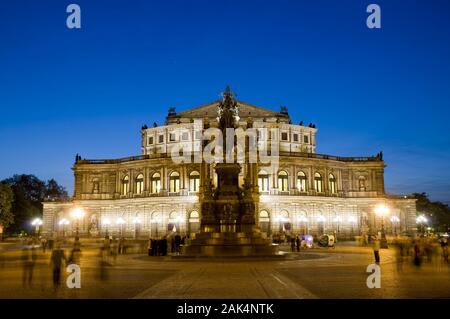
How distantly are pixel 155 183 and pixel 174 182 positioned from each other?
3.48 meters

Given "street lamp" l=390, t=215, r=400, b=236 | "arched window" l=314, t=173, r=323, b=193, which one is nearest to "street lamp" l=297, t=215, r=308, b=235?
"arched window" l=314, t=173, r=323, b=193

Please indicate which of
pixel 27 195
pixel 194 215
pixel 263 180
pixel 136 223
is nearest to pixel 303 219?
pixel 263 180

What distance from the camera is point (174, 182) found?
76.6 metres

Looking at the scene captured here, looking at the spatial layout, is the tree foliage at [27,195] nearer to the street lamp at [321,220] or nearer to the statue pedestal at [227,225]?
the street lamp at [321,220]

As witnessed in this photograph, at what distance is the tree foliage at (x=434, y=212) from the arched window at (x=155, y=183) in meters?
68.4

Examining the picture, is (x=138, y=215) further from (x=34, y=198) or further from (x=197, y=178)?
(x=34, y=198)

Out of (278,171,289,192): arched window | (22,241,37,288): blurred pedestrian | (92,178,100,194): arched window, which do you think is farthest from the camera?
(92,178,100,194): arched window

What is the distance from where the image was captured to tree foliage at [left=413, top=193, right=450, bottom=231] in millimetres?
117750

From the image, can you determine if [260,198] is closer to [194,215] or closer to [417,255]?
[194,215]

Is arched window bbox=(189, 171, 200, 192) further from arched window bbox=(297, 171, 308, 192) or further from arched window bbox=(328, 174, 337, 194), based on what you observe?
arched window bbox=(328, 174, 337, 194)

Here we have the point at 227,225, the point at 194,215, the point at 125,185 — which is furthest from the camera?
the point at 125,185

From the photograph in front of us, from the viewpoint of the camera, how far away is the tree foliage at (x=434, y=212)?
386 ft

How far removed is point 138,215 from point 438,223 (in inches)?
3517

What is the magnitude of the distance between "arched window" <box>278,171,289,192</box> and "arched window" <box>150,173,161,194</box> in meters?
19.0
